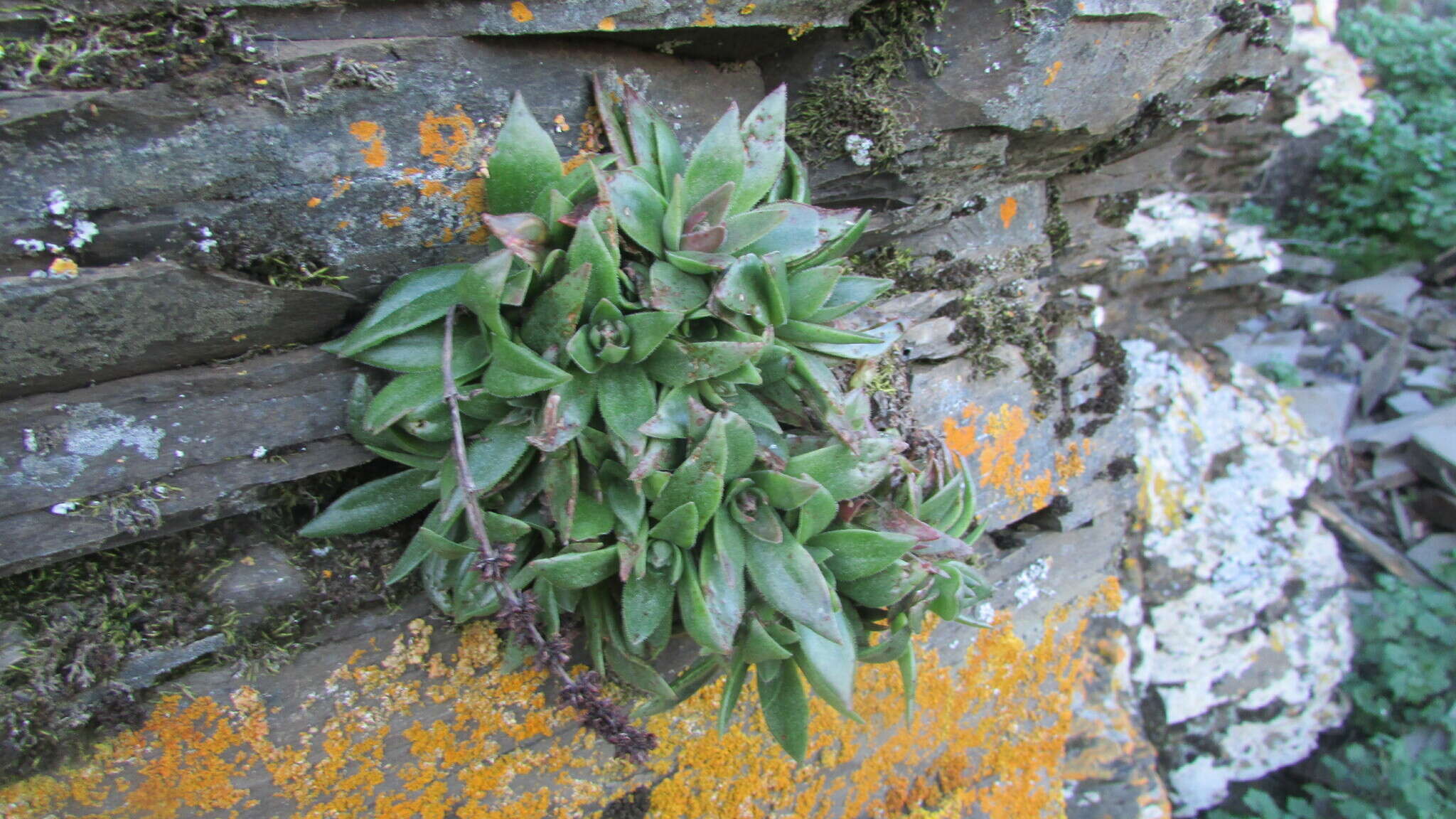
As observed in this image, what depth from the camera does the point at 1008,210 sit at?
342cm

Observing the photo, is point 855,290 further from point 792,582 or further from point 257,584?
point 257,584

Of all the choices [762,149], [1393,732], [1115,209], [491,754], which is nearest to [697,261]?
[762,149]

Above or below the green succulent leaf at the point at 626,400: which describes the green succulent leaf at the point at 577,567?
below

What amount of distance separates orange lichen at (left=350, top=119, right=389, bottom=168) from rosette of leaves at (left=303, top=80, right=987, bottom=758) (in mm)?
273

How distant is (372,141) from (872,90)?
4.88 ft

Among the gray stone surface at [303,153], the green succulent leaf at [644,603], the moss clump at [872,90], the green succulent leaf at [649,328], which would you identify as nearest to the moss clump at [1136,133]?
the moss clump at [872,90]

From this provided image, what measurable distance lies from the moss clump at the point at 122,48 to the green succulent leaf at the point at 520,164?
1.86ft

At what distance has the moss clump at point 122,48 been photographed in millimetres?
1758

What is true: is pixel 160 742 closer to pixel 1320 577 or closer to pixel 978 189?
pixel 978 189

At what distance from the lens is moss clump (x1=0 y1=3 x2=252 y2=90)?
69.2 inches

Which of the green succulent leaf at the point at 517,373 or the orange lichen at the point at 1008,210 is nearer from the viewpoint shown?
the green succulent leaf at the point at 517,373

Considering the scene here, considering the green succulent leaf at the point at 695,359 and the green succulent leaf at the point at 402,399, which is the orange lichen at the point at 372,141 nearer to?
the green succulent leaf at the point at 402,399

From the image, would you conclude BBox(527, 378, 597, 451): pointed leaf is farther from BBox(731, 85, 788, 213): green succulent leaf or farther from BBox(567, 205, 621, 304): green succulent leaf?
BBox(731, 85, 788, 213): green succulent leaf

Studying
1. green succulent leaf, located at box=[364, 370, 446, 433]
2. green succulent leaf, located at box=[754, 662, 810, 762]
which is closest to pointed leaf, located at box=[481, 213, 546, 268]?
green succulent leaf, located at box=[364, 370, 446, 433]
